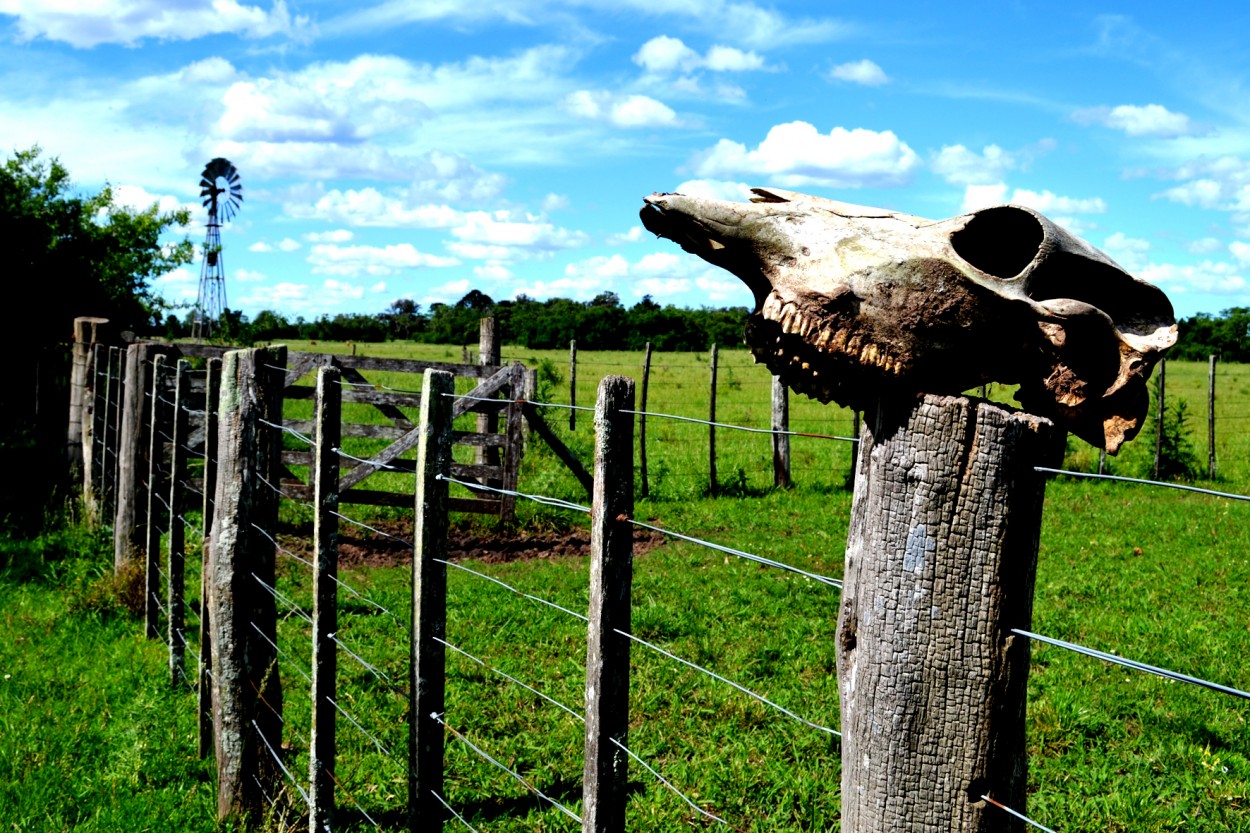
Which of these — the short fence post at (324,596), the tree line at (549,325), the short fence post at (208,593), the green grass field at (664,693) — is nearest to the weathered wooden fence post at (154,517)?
the green grass field at (664,693)

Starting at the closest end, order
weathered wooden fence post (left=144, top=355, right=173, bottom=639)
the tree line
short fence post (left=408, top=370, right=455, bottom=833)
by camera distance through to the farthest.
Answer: short fence post (left=408, top=370, right=455, bottom=833) → weathered wooden fence post (left=144, top=355, right=173, bottom=639) → the tree line

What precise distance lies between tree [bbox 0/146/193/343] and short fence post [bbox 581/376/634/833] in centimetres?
1266

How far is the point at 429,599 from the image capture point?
3328 millimetres

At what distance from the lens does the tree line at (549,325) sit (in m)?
62.9

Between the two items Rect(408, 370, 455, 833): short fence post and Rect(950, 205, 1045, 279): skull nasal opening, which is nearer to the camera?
Rect(950, 205, 1045, 279): skull nasal opening

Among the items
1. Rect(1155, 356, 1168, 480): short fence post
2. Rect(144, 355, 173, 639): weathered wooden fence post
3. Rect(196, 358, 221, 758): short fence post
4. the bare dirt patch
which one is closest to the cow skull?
Rect(196, 358, 221, 758): short fence post

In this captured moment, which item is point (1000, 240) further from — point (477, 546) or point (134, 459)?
point (477, 546)

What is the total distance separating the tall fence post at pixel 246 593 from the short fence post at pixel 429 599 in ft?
5.03

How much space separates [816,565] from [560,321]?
60978 millimetres

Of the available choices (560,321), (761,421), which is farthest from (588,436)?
(560,321)

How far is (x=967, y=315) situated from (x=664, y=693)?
4.58m

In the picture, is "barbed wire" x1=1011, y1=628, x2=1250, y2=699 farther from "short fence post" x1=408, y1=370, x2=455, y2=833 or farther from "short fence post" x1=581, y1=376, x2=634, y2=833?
"short fence post" x1=408, y1=370, x2=455, y2=833

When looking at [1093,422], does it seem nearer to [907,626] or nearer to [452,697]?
[907,626]

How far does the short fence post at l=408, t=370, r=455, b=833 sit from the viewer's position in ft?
10.8
